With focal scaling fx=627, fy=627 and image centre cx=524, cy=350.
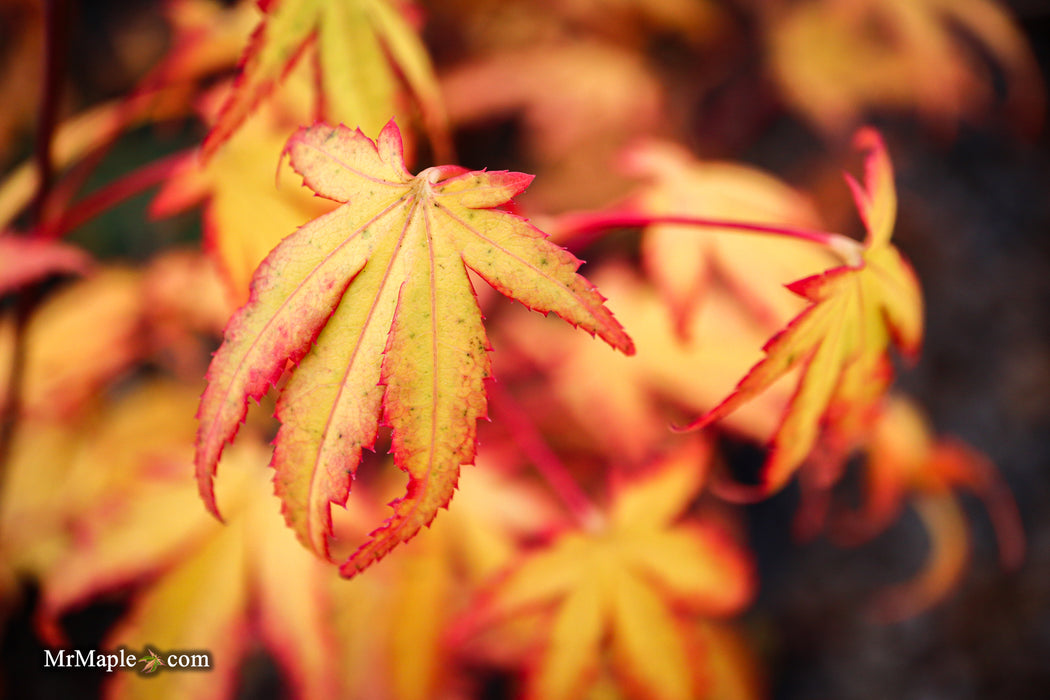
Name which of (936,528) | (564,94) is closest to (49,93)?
(564,94)

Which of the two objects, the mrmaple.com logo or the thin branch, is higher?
the thin branch

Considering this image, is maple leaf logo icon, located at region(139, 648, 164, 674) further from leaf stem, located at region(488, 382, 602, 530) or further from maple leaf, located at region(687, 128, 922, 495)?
maple leaf, located at region(687, 128, 922, 495)

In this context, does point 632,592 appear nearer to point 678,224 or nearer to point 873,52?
point 678,224

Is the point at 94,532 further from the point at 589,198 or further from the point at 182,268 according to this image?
the point at 589,198

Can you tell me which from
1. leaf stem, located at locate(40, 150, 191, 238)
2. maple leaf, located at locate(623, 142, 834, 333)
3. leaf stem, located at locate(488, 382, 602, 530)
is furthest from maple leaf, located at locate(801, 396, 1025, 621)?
leaf stem, located at locate(40, 150, 191, 238)

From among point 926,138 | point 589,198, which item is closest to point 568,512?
point 589,198

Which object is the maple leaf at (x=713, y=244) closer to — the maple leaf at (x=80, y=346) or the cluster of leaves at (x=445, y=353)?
the cluster of leaves at (x=445, y=353)

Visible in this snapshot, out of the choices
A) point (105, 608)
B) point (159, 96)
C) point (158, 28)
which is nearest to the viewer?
point (159, 96)
